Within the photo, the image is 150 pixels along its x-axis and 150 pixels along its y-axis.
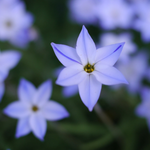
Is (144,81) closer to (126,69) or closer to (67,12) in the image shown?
(126,69)

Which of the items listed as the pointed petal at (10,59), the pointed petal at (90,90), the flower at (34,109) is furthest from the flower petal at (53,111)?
the pointed petal at (10,59)

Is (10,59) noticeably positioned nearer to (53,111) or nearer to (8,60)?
(8,60)

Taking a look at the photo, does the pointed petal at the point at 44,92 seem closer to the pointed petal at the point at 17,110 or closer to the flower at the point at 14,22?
the pointed petal at the point at 17,110

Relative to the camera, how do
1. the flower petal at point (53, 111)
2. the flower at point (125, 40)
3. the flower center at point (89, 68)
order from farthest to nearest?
the flower at point (125, 40) → the flower petal at point (53, 111) → the flower center at point (89, 68)

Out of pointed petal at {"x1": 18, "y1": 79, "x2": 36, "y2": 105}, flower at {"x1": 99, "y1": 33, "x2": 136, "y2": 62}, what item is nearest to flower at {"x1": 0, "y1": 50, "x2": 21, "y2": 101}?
pointed petal at {"x1": 18, "y1": 79, "x2": 36, "y2": 105}

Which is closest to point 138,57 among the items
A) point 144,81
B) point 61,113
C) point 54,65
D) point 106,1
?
point 144,81

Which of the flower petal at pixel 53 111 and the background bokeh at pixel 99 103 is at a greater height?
the flower petal at pixel 53 111
